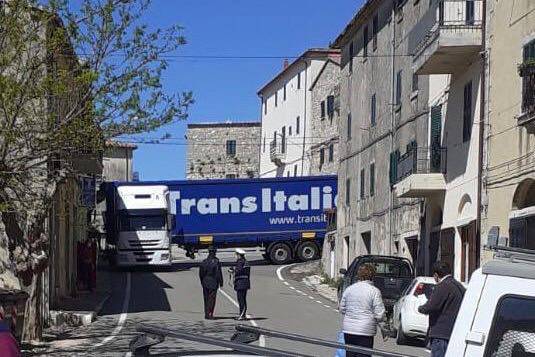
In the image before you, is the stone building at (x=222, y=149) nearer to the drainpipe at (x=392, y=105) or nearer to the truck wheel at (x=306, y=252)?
the truck wheel at (x=306, y=252)

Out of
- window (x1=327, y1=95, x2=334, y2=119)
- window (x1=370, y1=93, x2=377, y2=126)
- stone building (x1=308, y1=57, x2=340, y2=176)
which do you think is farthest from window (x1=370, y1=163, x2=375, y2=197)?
window (x1=327, y1=95, x2=334, y2=119)

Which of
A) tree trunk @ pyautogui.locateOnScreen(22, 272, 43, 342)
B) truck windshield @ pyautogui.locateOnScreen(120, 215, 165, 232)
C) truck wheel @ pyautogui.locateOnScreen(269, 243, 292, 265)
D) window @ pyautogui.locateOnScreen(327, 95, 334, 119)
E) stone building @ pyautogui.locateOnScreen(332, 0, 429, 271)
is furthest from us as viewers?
window @ pyautogui.locateOnScreen(327, 95, 334, 119)

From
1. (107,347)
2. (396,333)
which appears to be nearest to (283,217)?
(396,333)

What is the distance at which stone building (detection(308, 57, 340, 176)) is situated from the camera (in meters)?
56.2

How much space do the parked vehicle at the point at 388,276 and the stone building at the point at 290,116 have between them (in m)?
37.7

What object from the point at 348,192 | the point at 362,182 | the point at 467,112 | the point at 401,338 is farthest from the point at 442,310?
the point at 348,192

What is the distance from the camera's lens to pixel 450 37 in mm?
22375

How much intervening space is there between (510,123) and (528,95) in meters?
1.81

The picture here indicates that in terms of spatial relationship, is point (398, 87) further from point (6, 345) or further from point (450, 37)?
point (6, 345)

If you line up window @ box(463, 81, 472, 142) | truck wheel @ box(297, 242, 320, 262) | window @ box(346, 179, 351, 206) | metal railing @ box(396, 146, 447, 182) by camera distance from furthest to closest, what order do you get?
truck wheel @ box(297, 242, 320, 262), window @ box(346, 179, 351, 206), metal railing @ box(396, 146, 447, 182), window @ box(463, 81, 472, 142)

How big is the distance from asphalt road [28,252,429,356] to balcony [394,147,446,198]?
4.22 metres

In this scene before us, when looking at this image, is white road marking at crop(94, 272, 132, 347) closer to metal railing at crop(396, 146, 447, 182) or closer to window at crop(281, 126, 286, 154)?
metal railing at crop(396, 146, 447, 182)

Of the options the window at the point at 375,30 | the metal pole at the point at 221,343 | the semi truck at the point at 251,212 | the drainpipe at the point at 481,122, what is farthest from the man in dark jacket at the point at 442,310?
the semi truck at the point at 251,212

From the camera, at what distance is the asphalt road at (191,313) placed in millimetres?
15859
